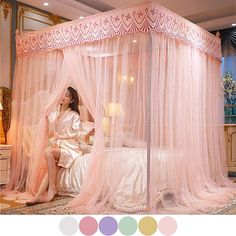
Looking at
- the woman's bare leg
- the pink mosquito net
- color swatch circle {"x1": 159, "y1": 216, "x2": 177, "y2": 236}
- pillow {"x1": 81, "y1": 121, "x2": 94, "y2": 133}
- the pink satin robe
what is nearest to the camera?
color swatch circle {"x1": 159, "y1": 216, "x2": 177, "y2": 236}

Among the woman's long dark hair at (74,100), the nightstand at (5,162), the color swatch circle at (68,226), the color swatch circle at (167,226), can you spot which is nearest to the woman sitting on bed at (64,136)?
the woman's long dark hair at (74,100)

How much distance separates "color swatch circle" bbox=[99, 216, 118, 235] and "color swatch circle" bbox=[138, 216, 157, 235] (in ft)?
0.32

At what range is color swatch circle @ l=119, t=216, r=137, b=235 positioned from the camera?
1.30m

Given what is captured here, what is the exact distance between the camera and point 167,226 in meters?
1.31

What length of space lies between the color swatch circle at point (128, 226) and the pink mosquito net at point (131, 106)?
120cm

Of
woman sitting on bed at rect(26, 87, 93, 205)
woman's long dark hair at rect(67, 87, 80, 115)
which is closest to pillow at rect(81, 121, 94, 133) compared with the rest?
woman sitting on bed at rect(26, 87, 93, 205)

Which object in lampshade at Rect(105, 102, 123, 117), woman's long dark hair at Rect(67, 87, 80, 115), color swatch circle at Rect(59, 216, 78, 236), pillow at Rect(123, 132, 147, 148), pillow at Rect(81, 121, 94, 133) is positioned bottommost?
color swatch circle at Rect(59, 216, 78, 236)

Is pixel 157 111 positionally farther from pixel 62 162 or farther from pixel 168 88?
pixel 62 162

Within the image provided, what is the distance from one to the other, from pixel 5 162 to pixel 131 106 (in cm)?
151

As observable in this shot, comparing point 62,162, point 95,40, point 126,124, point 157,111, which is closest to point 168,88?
point 157,111

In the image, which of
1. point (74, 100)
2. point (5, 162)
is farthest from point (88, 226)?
point (5, 162)

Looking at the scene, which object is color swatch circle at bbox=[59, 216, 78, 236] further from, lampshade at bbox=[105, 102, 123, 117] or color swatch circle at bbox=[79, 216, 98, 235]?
lampshade at bbox=[105, 102, 123, 117]

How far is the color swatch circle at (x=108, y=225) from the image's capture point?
4.29 ft

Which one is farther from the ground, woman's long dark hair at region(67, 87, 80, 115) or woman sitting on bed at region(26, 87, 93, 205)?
woman's long dark hair at region(67, 87, 80, 115)
